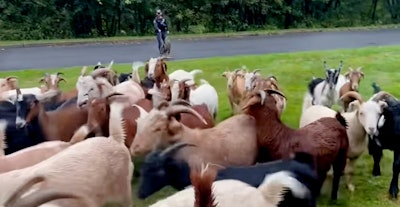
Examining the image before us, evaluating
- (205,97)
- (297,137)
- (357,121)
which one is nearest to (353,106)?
(357,121)

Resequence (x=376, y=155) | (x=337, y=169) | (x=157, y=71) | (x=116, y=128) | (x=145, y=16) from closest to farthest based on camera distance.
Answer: (x=116, y=128)
(x=337, y=169)
(x=376, y=155)
(x=157, y=71)
(x=145, y=16)

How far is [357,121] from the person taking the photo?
9.70 metres

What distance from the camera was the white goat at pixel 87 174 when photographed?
6.29m

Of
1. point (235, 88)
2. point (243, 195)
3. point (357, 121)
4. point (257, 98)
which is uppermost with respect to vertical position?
point (257, 98)

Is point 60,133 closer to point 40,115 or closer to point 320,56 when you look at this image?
point 40,115

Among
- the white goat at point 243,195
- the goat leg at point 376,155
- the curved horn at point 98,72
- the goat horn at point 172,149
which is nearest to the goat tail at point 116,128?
the goat horn at point 172,149

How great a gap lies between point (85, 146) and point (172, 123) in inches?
60.4

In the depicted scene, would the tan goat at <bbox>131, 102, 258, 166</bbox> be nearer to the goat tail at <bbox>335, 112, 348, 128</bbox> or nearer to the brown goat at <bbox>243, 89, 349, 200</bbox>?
the brown goat at <bbox>243, 89, 349, 200</bbox>

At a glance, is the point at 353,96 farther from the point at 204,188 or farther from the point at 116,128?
the point at 204,188

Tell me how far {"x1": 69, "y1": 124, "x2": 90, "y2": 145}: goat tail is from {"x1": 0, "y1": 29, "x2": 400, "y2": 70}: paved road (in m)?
13.6

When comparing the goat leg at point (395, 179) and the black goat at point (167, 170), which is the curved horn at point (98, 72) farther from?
the goat leg at point (395, 179)

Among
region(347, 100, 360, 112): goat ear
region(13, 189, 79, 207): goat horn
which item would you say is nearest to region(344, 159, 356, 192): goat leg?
region(347, 100, 360, 112): goat ear

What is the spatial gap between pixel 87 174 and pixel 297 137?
122 inches

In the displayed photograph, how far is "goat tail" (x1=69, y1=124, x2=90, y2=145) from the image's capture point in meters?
8.44
